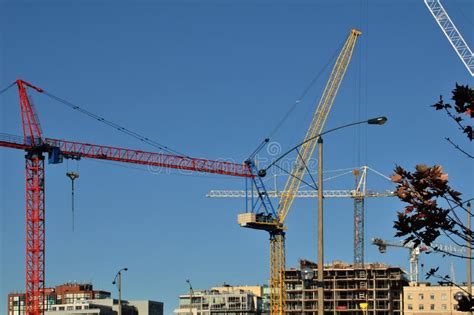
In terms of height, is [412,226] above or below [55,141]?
below

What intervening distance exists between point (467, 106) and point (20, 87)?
574 feet

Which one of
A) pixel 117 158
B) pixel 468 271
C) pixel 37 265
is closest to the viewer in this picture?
pixel 468 271

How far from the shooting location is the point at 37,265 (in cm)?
16662

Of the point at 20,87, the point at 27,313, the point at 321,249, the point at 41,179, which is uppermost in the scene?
the point at 20,87

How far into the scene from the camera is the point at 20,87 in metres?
182

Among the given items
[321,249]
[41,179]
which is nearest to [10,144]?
[41,179]

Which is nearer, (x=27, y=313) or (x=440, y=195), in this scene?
(x=440, y=195)

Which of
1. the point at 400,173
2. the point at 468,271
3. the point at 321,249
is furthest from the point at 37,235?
the point at 400,173

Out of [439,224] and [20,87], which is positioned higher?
[20,87]

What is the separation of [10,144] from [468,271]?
12885 centimetres

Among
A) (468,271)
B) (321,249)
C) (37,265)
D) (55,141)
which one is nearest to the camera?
(321,249)

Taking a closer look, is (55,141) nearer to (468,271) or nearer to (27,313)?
(27,313)

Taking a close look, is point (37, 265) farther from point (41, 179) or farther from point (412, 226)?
point (412, 226)

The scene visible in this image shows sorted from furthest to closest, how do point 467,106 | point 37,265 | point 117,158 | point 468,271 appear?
1. point 117,158
2. point 37,265
3. point 468,271
4. point 467,106
